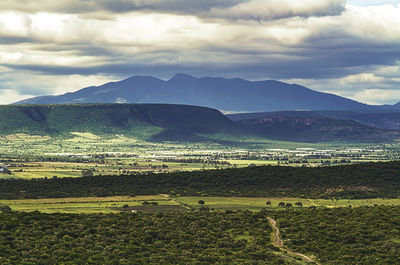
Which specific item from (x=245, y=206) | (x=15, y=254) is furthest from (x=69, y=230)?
(x=245, y=206)

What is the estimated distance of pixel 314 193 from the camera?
169 meters

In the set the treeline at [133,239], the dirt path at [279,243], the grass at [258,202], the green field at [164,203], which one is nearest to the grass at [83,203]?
the green field at [164,203]

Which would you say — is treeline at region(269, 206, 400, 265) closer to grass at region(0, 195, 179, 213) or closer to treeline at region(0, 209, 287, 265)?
treeline at region(0, 209, 287, 265)

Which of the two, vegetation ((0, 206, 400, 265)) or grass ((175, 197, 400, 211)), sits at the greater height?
vegetation ((0, 206, 400, 265))

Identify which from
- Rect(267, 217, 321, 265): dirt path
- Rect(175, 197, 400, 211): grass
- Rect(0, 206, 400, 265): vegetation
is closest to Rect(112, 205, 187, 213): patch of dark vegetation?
Rect(175, 197, 400, 211): grass

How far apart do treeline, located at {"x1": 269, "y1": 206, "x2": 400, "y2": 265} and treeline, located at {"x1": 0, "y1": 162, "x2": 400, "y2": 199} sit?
59.3m

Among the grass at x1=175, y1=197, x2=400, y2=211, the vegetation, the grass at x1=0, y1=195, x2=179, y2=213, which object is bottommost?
the grass at x1=175, y1=197, x2=400, y2=211

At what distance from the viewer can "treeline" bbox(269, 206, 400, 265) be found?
82188 millimetres

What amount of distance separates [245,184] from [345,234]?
8942cm

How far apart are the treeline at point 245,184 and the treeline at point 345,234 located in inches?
2336

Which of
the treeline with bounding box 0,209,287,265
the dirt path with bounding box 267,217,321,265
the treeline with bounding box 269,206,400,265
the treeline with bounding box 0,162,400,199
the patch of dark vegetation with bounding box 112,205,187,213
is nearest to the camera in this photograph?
the treeline with bounding box 0,209,287,265

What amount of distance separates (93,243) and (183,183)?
10093 cm

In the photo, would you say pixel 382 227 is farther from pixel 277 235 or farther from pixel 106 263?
pixel 106 263

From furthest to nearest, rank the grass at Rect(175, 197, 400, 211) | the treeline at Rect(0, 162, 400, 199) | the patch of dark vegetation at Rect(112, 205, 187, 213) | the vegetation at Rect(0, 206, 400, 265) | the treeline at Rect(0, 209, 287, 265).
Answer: the treeline at Rect(0, 162, 400, 199)
the grass at Rect(175, 197, 400, 211)
the patch of dark vegetation at Rect(112, 205, 187, 213)
the vegetation at Rect(0, 206, 400, 265)
the treeline at Rect(0, 209, 287, 265)
